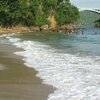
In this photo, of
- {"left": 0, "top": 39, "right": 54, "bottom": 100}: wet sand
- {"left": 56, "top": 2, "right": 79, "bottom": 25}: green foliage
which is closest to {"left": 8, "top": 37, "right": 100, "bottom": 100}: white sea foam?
{"left": 0, "top": 39, "right": 54, "bottom": 100}: wet sand

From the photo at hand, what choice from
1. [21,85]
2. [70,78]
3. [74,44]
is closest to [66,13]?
[74,44]

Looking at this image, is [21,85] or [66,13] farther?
[66,13]

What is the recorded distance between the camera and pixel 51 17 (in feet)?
367

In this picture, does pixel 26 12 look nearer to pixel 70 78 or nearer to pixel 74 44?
pixel 74 44

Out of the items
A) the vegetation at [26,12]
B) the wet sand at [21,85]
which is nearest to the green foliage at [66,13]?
the vegetation at [26,12]

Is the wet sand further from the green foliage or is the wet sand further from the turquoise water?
the green foliage

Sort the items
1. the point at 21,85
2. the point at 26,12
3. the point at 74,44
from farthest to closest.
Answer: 1. the point at 26,12
2. the point at 74,44
3. the point at 21,85

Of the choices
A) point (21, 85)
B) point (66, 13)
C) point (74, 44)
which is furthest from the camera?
point (66, 13)

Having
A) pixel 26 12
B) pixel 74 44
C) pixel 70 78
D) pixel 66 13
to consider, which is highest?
pixel 26 12

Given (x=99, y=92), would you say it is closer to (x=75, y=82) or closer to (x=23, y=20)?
(x=75, y=82)

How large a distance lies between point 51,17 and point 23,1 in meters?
17.2

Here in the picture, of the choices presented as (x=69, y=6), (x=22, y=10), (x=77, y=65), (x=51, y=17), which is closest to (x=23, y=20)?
(x=22, y=10)

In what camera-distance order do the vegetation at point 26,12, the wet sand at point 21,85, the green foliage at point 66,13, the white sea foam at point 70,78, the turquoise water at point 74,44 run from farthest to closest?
the green foliage at point 66,13, the vegetation at point 26,12, the turquoise water at point 74,44, the white sea foam at point 70,78, the wet sand at point 21,85

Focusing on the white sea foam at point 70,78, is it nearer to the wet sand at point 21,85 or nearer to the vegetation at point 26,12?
the wet sand at point 21,85
